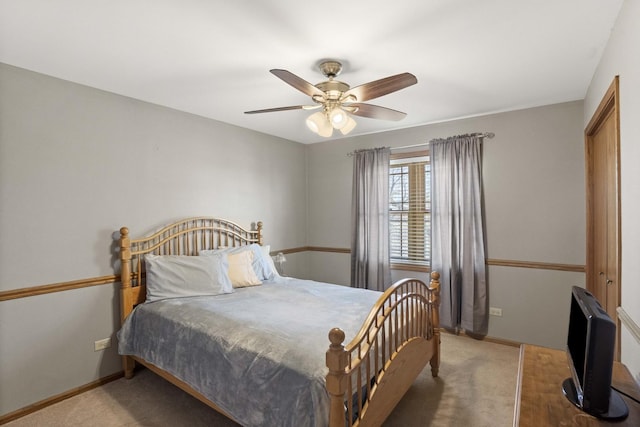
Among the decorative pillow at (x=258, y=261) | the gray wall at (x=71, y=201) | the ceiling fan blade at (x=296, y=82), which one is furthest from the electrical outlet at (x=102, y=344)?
the ceiling fan blade at (x=296, y=82)

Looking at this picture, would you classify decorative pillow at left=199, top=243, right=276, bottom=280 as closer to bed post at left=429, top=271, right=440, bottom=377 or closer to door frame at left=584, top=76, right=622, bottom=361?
bed post at left=429, top=271, right=440, bottom=377

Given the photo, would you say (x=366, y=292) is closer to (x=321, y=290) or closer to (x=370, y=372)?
(x=321, y=290)

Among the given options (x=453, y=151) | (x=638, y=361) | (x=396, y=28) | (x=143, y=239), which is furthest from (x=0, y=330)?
(x=453, y=151)

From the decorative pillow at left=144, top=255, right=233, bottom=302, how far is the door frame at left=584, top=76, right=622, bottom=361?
2.85m

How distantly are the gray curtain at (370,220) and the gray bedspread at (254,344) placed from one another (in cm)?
126

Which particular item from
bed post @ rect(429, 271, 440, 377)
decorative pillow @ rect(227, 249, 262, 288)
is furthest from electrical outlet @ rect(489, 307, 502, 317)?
decorative pillow @ rect(227, 249, 262, 288)

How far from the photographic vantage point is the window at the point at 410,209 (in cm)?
409

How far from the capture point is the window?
4.09 meters

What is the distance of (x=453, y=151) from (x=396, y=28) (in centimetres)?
217

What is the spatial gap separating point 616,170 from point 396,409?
2.10 metres

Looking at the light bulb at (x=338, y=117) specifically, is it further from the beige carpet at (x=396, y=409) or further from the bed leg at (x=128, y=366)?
the bed leg at (x=128, y=366)

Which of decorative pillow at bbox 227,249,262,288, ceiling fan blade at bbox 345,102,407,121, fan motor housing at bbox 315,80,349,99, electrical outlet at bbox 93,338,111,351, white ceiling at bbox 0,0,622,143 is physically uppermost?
white ceiling at bbox 0,0,622,143

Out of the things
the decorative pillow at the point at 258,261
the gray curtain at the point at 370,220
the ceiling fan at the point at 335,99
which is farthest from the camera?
the gray curtain at the point at 370,220

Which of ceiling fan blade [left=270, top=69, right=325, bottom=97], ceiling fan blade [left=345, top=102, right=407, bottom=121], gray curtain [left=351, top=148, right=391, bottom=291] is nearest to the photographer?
ceiling fan blade [left=270, top=69, right=325, bottom=97]
